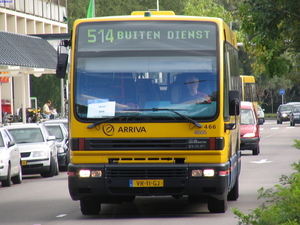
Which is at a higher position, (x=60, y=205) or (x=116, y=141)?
(x=116, y=141)

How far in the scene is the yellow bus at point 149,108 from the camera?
1160 cm

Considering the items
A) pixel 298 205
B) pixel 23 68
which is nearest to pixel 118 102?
pixel 298 205

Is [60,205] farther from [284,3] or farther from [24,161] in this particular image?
[24,161]

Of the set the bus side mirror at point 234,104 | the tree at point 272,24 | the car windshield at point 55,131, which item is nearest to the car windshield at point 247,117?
the car windshield at point 55,131

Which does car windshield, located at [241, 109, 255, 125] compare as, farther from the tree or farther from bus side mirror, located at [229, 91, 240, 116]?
bus side mirror, located at [229, 91, 240, 116]

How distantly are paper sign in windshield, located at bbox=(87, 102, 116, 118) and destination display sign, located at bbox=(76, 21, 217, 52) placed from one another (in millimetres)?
848

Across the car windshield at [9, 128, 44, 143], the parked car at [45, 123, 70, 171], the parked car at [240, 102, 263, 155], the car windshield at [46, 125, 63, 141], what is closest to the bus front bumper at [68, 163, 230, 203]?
the car windshield at [9, 128, 44, 143]

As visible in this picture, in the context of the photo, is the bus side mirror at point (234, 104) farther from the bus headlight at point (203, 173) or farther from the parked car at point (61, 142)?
the parked car at point (61, 142)

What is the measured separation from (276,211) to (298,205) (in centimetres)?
25

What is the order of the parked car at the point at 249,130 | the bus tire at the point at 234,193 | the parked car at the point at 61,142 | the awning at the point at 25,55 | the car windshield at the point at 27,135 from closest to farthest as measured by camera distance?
the bus tire at the point at 234,193, the car windshield at the point at 27,135, the parked car at the point at 61,142, the parked car at the point at 249,130, the awning at the point at 25,55

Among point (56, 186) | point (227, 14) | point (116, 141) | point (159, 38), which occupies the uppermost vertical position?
point (227, 14)

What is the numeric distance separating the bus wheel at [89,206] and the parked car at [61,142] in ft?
40.1

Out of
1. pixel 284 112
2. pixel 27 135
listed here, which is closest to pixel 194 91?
pixel 27 135

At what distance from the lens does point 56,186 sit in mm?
19344
